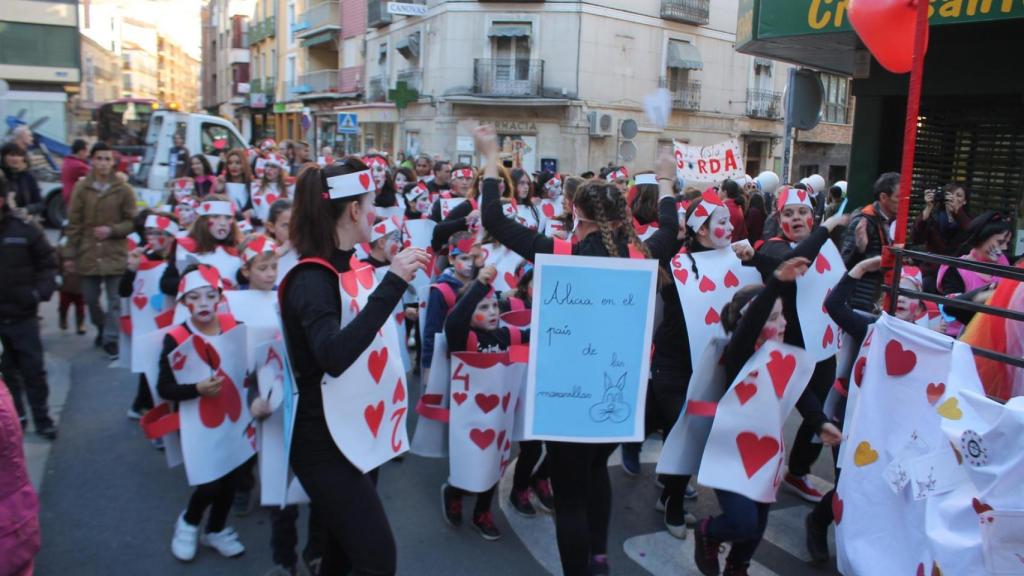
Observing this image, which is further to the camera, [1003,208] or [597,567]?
[1003,208]

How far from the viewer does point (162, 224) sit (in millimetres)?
6328

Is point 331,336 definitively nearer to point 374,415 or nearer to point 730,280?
point 374,415

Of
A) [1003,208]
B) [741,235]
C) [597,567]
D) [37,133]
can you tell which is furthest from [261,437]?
[37,133]

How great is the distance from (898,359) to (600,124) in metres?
24.0

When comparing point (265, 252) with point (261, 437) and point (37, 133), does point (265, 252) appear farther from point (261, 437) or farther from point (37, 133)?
point (37, 133)

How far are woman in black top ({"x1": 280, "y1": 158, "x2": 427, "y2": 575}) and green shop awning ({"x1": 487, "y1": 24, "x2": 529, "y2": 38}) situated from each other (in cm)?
2498

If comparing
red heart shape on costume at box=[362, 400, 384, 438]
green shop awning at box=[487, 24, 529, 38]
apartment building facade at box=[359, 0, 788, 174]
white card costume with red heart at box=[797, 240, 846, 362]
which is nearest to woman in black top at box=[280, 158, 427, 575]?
red heart shape on costume at box=[362, 400, 384, 438]

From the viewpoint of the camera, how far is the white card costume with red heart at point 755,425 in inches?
144

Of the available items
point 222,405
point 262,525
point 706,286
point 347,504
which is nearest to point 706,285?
point 706,286

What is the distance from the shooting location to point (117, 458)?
209 inches

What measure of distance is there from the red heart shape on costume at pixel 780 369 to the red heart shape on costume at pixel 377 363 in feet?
5.81

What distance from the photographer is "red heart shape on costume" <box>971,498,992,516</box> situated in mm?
2451

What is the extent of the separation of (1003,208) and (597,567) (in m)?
7.26

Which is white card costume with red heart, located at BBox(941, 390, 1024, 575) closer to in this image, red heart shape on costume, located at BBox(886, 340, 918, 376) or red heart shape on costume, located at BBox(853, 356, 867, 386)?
red heart shape on costume, located at BBox(886, 340, 918, 376)
